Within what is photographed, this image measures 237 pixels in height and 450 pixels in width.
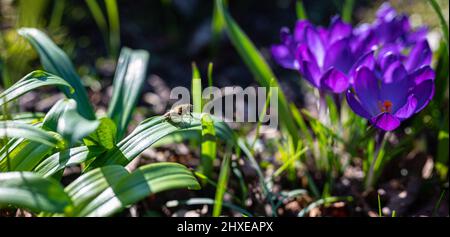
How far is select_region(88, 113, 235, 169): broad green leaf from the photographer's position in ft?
4.83

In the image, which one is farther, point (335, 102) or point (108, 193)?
point (335, 102)

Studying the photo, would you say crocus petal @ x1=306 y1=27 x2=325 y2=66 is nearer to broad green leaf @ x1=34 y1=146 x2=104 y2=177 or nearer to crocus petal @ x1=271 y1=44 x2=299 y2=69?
crocus petal @ x1=271 y1=44 x2=299 y2=69

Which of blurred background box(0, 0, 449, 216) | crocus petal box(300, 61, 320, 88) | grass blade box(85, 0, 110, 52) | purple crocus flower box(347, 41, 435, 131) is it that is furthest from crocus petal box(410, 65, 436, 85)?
grass blade box(85, 0, 110, 52)

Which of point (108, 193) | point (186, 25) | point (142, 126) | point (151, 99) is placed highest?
point (186, 25)

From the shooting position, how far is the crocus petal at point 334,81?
1.67 m

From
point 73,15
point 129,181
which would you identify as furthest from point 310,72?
point 73,15

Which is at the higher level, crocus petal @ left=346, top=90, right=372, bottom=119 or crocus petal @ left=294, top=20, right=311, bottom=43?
crocus petal @ left=294, top=20, right=311, bottom=43

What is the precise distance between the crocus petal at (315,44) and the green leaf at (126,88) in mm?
674

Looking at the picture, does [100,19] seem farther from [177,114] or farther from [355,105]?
[355,105]

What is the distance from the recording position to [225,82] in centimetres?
294

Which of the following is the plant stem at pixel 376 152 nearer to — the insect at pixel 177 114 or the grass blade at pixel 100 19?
the insect at pixel 177 114

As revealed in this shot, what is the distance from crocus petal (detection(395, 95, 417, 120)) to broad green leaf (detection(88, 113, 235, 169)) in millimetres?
636
